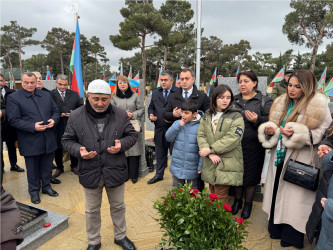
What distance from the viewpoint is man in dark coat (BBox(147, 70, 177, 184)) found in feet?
13.9

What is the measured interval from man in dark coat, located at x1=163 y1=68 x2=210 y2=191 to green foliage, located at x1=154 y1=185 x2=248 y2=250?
1568mm

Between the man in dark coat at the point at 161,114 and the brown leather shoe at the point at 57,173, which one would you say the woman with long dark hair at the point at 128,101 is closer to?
the man in dark coat at the point at 161,114

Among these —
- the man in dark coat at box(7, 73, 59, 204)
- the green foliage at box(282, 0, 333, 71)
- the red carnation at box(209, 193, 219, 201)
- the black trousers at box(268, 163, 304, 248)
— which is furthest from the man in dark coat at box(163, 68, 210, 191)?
the green foliage at box(282, 0, 333, 71)

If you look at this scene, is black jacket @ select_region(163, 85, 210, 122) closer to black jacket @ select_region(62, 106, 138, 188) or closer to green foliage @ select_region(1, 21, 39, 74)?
black jacket @ select_region(62, 106, 138, 188)

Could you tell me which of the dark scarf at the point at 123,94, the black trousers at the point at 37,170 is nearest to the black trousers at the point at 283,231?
the dark scarf at the point at 123,94

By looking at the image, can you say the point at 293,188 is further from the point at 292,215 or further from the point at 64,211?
the point at 64,211

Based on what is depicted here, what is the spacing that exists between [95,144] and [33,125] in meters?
1.77

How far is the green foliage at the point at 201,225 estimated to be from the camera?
177cm

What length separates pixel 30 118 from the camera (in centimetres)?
349

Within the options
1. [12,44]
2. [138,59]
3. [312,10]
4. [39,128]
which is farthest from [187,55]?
[39,128]

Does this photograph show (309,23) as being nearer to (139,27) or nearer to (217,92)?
(139,27)

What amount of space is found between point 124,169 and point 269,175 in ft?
5.89

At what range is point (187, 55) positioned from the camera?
147ft

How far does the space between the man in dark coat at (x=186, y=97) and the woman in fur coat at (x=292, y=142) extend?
112 cm
